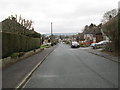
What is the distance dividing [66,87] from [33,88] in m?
1.20

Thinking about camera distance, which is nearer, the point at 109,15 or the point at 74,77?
the point at 74,77

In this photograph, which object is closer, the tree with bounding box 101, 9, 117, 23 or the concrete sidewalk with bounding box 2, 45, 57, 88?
the concrete sidewalk with bounding box 2, 45, 57, 88

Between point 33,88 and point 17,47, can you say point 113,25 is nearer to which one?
point 17,47

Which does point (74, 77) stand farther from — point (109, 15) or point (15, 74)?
point (109, 15)

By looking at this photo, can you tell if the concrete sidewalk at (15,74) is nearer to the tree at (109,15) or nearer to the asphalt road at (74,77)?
the asphalt road at (74,77)

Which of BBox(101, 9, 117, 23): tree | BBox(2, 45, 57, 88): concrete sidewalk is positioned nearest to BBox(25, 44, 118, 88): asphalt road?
BBox(2, 45, 57, 88): concrete sidewalk

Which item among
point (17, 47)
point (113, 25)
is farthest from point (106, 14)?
point (17, 47)

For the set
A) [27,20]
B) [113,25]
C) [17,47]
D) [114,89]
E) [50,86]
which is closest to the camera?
[114,89]

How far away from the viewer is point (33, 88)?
555cm

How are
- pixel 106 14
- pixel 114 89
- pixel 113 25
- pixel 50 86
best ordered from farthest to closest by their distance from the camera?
pixel 106 14, pixel 113 25, pixel 50 86, pixel 114 89

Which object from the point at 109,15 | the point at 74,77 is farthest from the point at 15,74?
the point at 109,15

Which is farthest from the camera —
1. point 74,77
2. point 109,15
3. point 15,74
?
point 109,15

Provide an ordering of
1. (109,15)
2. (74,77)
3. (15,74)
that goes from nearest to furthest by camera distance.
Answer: (74,77), (15,74), (109,15)

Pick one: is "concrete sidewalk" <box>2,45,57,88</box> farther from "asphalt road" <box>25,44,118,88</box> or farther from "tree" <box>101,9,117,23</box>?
"tree" <box>101,9,117,23</box>
